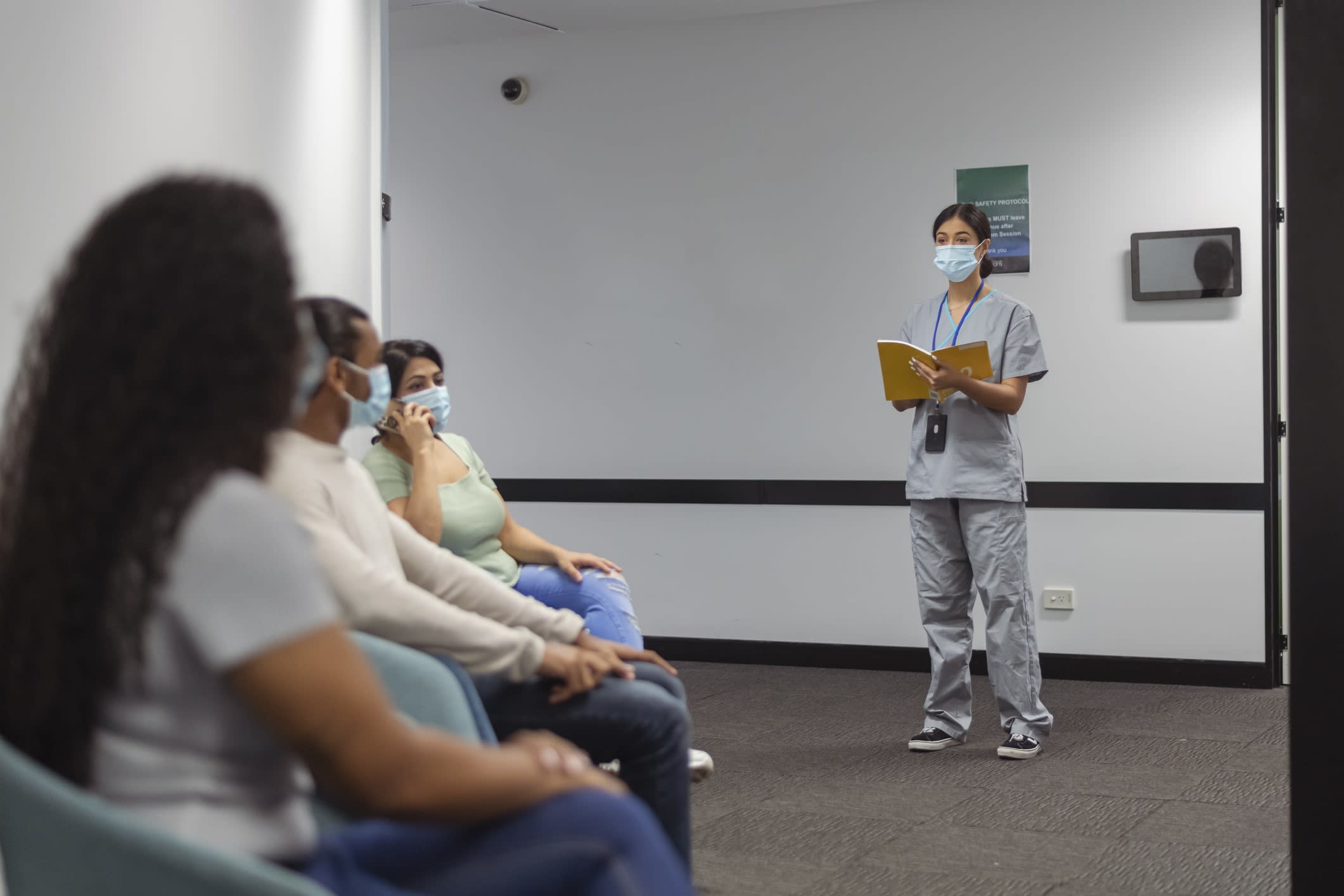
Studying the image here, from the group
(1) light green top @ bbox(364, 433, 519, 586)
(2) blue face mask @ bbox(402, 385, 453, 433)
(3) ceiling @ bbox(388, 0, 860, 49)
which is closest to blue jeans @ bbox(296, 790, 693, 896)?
(1) light green top @ bbox(364, 433, 519, 586)

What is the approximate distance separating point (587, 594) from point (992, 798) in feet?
4.23

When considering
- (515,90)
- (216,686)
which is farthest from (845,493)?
(216,686)

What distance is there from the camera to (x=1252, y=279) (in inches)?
184

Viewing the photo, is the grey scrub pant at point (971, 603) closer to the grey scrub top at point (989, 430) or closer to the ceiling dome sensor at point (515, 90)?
the grey scrub top at point (989, 430)

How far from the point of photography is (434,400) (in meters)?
2.94

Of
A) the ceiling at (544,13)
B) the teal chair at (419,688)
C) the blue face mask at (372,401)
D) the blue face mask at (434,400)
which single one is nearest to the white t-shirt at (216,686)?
the teal chair at (419,688)

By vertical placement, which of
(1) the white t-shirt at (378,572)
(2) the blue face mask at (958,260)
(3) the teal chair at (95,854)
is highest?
(2) the blue face mask at (958,260)

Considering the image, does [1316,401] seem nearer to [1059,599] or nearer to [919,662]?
[1059,599]

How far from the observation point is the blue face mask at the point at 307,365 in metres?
1.11

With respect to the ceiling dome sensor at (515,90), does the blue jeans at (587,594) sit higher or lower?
lower

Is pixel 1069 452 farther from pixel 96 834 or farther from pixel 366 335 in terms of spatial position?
pixel 96 834

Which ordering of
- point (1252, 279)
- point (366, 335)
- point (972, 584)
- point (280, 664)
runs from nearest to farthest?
point (280, 664)
point (366, 335)
point (972, 584)
point (1252, 279)

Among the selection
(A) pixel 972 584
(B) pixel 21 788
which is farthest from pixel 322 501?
(A) pixel 972 584

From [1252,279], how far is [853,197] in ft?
5.09
